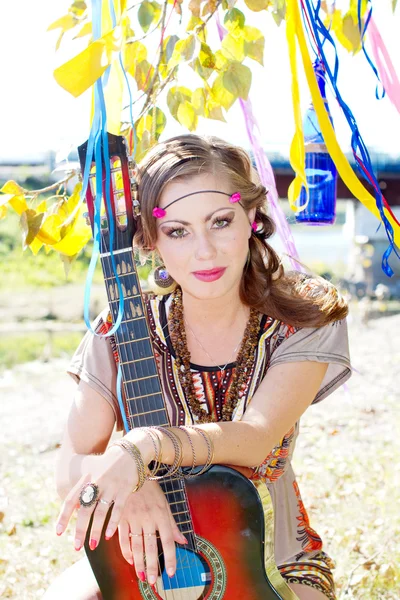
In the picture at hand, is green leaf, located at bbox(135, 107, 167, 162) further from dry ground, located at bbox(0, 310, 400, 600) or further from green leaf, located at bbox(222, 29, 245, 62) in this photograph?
dry ground, located at bbox(0, 310, 400, 600)

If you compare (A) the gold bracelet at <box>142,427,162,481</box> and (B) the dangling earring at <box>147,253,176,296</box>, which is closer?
(A) the gold bracelet at <box>142,427,162,481</box>

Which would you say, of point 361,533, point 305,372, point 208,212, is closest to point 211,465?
point 305,372

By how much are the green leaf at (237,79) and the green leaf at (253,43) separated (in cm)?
4

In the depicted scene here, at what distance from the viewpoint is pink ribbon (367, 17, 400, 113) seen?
2.15 m

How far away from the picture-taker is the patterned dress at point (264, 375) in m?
2.06

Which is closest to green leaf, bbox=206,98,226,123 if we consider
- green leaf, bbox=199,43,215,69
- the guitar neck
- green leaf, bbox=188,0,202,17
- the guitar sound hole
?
green leaf, bbox=199,43,215,69

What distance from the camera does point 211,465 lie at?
1.80 m

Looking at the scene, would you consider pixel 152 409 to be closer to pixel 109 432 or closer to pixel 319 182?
pixel 109 432

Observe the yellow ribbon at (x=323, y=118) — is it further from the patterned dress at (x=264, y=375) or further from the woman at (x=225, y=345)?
the patterned dress at (x=264, y=375)

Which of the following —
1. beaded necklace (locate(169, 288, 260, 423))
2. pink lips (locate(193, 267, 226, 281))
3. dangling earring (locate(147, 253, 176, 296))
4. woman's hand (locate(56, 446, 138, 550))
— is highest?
dangling earring (locate(147, 253, 176, 296))

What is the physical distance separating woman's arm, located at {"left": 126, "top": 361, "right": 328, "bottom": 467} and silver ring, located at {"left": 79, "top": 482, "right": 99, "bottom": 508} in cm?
13

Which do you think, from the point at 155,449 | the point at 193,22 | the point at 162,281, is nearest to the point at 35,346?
the point at 162,281

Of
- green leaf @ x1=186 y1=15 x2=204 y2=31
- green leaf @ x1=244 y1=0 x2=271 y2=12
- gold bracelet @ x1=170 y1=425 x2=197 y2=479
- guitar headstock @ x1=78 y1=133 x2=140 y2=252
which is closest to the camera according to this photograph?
gold bracelet @ x1=170 y1=425 x2=197 y2=479

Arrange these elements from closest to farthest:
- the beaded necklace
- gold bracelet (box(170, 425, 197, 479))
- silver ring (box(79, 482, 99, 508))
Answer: silver ring (box(79, 482, 99, 508)), gold bracelet (box(170, 425, 197, 479)), the beaded necklace
